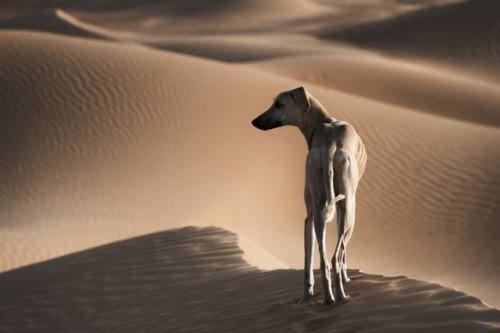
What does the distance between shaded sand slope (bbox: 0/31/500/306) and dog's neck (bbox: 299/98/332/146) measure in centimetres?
363

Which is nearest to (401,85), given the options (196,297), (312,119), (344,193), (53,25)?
(196,297)

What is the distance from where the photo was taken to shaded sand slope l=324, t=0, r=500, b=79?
1271 inches

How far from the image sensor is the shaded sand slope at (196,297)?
3.46 metres

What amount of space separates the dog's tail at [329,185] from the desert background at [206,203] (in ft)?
2.50

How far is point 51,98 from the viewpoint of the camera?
14.5m

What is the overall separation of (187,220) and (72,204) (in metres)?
3.06

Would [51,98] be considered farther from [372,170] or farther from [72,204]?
[372,170]

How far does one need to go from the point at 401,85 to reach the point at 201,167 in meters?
13.9

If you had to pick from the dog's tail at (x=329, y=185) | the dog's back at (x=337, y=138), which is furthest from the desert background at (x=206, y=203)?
the dog's back at (x=337, y=138)

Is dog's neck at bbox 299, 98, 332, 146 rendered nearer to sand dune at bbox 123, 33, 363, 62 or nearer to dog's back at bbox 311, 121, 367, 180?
dog's back at bbox 311, 121, 367, 180

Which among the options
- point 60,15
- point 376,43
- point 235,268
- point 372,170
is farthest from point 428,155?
point 60,15

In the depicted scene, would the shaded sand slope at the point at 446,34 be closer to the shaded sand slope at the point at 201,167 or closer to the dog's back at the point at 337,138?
the shaded sand slope at the point at 201,167

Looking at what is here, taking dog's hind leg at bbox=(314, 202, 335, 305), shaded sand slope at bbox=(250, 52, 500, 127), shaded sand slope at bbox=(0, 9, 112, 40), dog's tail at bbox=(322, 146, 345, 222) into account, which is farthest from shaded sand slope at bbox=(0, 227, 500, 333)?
shaded sand slope at bbox=(0, 9, 112, 40)

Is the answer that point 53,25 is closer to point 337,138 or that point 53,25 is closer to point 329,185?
point 337,138
